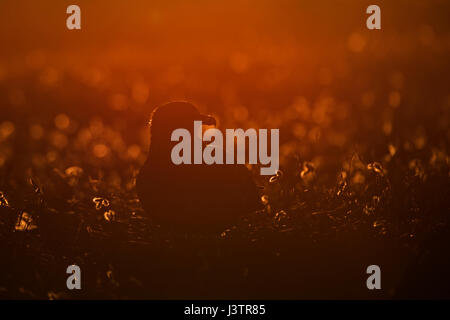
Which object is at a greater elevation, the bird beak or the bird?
the bird beak

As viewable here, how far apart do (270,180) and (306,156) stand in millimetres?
1116

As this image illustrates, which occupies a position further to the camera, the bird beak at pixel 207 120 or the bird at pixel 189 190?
the bird beak at pixel 207 120

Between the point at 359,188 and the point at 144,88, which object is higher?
the point at 144,88

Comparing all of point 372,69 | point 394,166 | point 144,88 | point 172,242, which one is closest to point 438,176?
point 394,166

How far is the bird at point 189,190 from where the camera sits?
4600 mm

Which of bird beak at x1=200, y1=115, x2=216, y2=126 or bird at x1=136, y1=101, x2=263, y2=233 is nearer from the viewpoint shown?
bird at x1=136, y1=101, x2=263, y2=233

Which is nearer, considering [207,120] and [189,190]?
[189,190]

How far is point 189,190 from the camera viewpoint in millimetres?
4641

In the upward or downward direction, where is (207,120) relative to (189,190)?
upward

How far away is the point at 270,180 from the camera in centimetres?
517

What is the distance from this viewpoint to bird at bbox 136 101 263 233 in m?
4.60
